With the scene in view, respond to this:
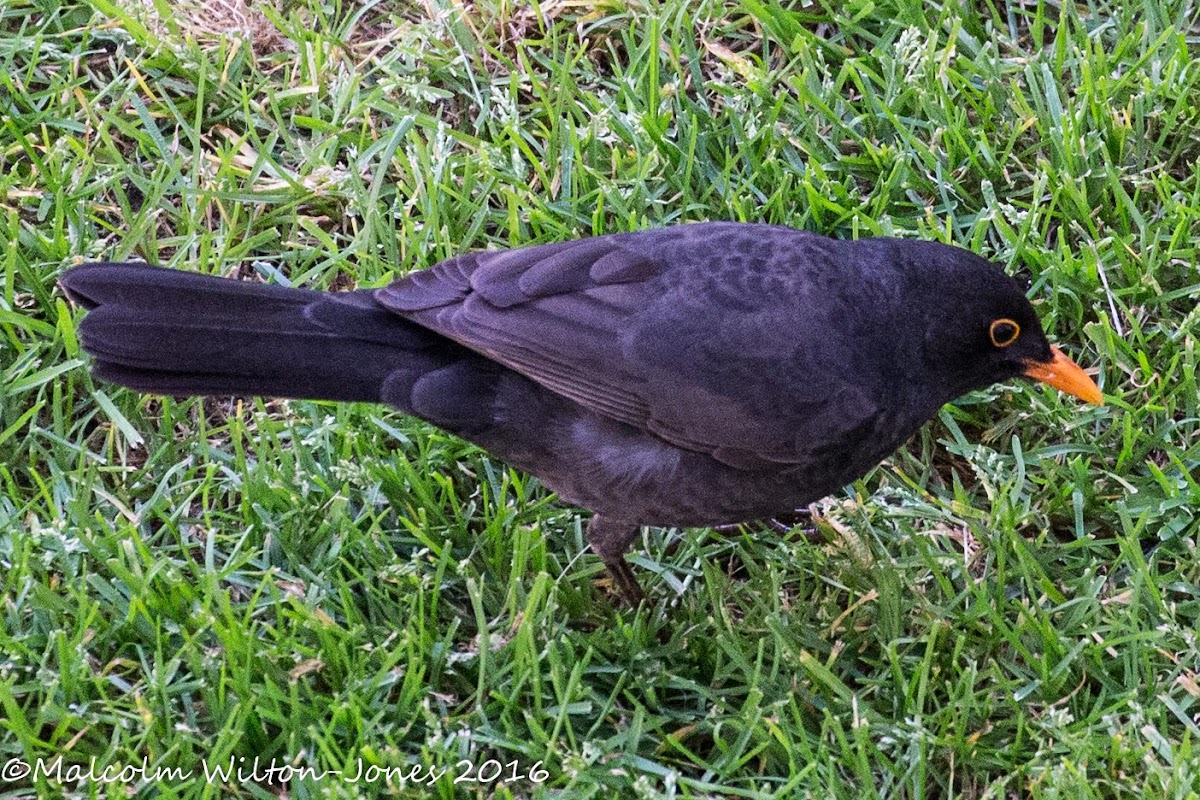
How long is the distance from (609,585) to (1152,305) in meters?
2.21

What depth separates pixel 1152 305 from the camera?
5.10 m

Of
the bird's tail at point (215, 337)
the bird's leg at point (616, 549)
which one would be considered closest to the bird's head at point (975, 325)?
the bird's leg at point (616, 549)

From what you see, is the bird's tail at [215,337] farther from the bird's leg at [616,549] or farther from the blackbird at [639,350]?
the bird's leg at [616,549]

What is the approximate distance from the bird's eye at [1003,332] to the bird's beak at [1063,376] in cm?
16

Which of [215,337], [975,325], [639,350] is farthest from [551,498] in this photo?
[975,325]

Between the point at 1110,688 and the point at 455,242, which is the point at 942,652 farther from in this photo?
the point at 455,242

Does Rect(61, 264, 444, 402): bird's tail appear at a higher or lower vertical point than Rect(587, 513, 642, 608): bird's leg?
higher

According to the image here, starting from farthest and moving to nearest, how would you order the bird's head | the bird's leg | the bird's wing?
the bird's leg
the bird's head
the bird's wing

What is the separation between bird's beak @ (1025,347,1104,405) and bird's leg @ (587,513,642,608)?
1389mm

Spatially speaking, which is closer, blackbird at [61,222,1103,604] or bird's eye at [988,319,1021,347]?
blackbird at [61,222,1103,604]

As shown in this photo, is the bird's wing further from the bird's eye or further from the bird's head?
the bird's eye

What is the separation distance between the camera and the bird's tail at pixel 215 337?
4160 mm

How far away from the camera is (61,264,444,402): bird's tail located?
13.6ft

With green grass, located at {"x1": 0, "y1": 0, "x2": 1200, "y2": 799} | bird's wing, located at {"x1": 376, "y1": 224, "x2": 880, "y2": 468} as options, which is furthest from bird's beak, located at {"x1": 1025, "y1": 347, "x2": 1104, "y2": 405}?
bird's wing, located at {"x1": 376, "y1": 224, "x2": 880, "y2": 468}
